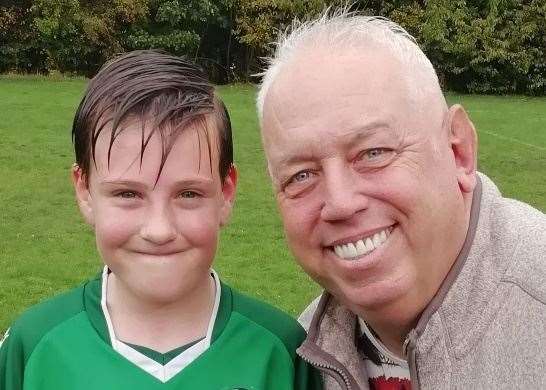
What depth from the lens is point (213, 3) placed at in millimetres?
27969

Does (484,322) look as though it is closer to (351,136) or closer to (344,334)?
(344,334)

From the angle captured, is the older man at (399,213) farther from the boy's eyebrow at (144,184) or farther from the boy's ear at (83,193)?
the boy's ear at (83,193)

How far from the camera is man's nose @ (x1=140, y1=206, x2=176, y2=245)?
2170mm

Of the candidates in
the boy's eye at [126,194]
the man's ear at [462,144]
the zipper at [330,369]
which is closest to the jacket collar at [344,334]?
the zipper at [330,369]

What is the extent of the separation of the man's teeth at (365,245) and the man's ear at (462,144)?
0.92ft

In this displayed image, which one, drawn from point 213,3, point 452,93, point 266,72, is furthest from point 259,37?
point 266,72

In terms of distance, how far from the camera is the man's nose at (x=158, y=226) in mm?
2170

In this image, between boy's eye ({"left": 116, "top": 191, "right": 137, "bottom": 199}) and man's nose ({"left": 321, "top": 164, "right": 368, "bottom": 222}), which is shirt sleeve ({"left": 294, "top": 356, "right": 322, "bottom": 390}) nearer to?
man's nose ({"left": 321, "top": 164, "right": 368, "bottom": 222})

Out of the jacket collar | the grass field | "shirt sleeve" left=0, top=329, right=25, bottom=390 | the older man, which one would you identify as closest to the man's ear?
the older man

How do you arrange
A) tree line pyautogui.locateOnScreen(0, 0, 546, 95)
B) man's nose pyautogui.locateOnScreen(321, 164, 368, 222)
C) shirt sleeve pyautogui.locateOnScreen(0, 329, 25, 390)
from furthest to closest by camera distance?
tree line pyautogui.locateOnScreen(0, 0, 546, 95), shirt sleeve pyautogui.locateOnScreen(0, 329, 25, 390), man's nose pyautogui.locateOnScreen(321, 164, 368, 222)

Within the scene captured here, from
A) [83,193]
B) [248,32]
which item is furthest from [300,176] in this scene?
[248,32]

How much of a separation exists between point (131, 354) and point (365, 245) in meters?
0.69

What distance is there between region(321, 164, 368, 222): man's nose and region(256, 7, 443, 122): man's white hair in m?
0.28

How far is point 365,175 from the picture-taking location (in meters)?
2.11
